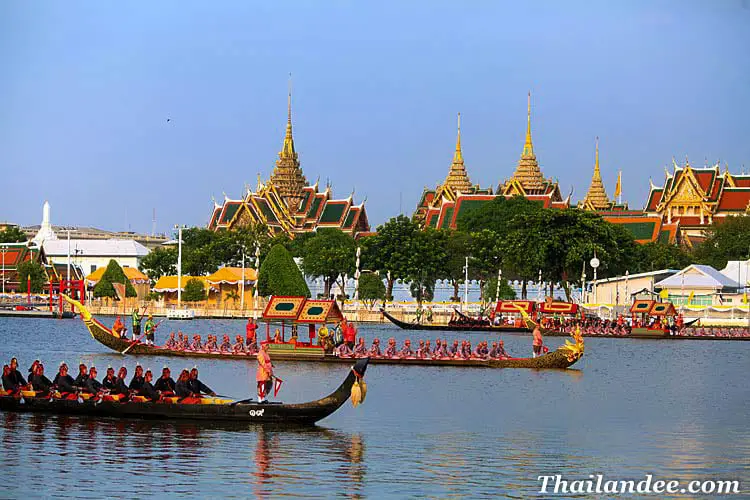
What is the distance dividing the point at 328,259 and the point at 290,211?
4628cm

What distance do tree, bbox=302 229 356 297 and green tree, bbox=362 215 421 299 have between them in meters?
1.48

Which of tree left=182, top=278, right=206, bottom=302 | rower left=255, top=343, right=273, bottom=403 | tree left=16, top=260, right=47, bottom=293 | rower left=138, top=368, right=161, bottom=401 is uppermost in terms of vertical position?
tree left=16, top=260, right=47, bottom=293

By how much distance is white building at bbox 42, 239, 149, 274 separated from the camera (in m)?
147

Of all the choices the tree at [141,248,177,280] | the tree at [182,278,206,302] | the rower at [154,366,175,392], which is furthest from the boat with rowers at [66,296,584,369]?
the tree at [141,248,177,280]

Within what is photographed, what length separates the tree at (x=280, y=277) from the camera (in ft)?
300

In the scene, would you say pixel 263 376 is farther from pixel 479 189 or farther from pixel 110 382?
pixel 479 189

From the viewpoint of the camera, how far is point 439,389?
133ft

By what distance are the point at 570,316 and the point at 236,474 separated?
60374mm

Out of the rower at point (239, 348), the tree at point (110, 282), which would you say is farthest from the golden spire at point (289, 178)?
the rower at point (239, 348)

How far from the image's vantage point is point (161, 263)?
4727 inches

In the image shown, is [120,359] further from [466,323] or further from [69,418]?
[466,323]

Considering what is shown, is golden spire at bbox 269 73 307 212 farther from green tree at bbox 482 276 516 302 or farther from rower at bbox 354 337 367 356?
rower at bbox 354 337 367 356

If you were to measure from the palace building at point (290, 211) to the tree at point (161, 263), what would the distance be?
1702 centimetres

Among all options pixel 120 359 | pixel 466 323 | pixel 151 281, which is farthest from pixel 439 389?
pixel 151 281
